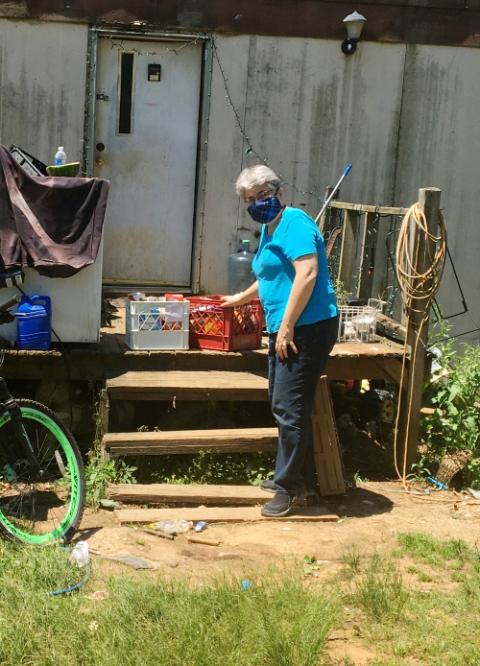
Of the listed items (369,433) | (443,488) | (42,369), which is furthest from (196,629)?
(369,433)

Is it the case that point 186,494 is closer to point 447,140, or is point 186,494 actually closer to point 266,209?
point 266,209

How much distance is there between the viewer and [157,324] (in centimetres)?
662

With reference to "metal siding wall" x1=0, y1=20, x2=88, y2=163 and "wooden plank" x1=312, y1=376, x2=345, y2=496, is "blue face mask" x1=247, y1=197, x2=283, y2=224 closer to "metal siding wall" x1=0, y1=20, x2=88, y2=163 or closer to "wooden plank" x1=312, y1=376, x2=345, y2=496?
"wooden plank" x1=312, y1=376, x2=345, y2=496

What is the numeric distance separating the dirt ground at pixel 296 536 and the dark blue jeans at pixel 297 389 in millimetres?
402

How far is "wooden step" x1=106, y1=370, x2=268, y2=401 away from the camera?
6.32 meters

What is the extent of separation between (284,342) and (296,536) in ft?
3.85

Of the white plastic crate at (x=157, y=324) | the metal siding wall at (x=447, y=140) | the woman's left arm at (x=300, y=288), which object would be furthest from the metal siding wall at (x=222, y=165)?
the woman's left arm at (x=300, y=288)

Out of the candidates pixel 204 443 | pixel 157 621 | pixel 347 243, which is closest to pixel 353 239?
pixel 347 243

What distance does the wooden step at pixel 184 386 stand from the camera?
20.7 feet

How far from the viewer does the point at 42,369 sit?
6379 mm

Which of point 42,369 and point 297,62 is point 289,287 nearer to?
point 42,369

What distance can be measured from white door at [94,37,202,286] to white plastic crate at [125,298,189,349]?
2789 mm

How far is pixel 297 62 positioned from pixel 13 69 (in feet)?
8.96

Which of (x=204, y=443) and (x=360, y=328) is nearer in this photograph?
(x=204, y=443)
